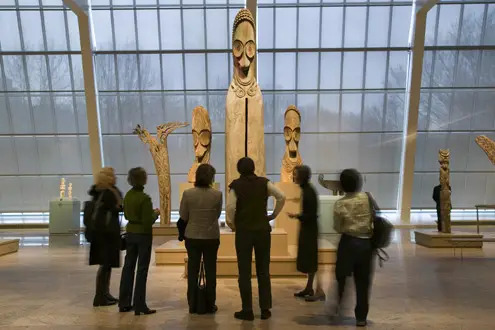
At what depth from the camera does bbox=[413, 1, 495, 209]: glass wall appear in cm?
1628

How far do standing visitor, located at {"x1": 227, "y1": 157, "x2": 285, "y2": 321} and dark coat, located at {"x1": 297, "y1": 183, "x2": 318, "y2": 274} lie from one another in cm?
64

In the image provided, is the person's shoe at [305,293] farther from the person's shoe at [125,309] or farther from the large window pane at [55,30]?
the large window pane at [55,30]

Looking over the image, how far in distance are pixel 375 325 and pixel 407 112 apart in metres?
13.0

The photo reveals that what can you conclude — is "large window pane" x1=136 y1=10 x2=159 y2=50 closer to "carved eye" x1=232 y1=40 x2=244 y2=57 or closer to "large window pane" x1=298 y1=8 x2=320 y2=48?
"large window pane" x1=298 y1=8 x2=320 y2=48

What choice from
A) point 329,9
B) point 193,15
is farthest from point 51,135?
point 329,9

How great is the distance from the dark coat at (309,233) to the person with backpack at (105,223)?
2.22m

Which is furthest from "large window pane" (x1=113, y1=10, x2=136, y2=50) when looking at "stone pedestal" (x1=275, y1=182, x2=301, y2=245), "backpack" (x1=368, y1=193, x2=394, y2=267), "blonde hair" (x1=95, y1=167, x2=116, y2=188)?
"backpack" (x1=368, y1=193, x2=394, y2=267)

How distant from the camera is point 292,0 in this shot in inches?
650

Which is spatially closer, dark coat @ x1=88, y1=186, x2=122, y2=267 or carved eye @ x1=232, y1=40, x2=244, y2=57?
dark coat @ x1=88, y1=186, x2=122, y2=267

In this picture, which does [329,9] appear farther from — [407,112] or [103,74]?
[103,74]

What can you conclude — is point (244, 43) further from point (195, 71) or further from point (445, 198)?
point (195, 71)

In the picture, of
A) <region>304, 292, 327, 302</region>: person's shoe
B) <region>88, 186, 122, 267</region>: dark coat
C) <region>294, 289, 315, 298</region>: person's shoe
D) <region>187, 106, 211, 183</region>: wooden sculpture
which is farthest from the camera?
<region>187, 106, 211, 183</region>: wooden sculpture

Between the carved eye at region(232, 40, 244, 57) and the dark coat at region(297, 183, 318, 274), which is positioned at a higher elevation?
the carved eye at region(232, 40, 244, 57)

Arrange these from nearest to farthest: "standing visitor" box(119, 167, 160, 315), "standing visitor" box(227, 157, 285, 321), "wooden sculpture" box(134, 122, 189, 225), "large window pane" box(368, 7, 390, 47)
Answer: "standing visitor" box(227, 157, 285, 321) → "standing visitor" box(119, 167, 160, 315) → "wooden sculpture" box(134, 122, 189, 225) → "large window pane" box(368, 7, 390, 47)
